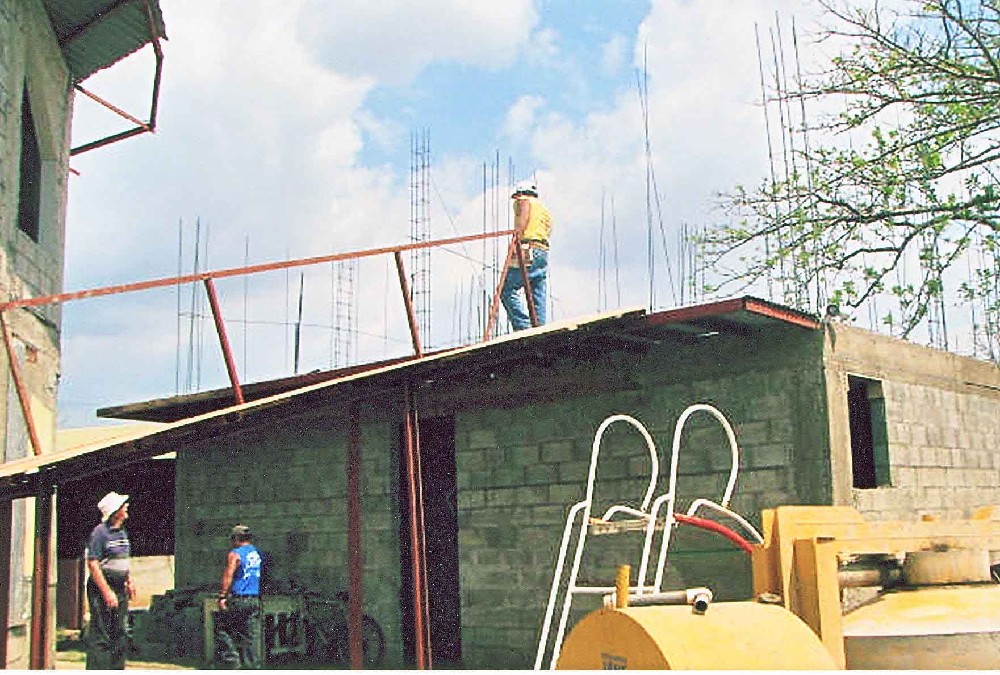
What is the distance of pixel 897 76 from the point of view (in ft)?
53.0

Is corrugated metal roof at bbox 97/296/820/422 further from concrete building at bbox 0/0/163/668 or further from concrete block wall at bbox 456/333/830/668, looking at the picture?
concrete building at bbox 0/0/163/668

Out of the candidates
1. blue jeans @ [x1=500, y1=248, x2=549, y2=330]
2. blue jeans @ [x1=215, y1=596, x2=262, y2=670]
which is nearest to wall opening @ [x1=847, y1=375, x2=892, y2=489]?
blue jeans @ [x1=500, y1=248, x2=549, y2=330]

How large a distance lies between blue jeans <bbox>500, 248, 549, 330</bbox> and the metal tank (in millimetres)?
6883

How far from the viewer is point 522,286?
11.1m

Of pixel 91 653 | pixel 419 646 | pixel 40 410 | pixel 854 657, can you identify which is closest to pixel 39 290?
pixel 40 410

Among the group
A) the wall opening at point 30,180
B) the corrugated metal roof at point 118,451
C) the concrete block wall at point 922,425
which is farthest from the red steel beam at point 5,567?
the concrete block wall at point 922,425

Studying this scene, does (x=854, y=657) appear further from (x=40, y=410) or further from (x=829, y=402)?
(x=40, y=410)

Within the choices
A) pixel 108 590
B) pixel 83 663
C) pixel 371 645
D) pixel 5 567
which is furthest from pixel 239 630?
pixel 83 663

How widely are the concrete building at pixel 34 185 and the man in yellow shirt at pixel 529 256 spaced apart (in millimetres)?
4457

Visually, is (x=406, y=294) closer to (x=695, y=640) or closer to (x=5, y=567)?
(x=5, y=567)

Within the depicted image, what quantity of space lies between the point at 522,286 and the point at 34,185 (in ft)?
17.4

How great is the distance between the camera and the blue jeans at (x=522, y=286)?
11.2 metres

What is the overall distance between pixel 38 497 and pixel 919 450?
8302 mm

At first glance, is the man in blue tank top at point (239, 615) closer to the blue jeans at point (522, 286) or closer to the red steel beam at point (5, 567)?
the red steel beam at point (5, 567)
